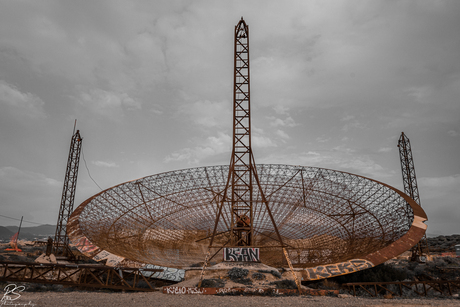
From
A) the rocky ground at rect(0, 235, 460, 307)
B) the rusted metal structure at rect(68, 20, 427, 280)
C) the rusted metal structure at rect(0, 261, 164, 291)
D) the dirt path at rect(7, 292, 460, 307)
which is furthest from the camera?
the rusted metal structure at rect(68, 20, 427, 280)

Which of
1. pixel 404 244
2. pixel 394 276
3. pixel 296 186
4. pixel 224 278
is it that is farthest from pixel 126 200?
pixel 394 276

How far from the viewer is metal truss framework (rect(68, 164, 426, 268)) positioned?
113 ft

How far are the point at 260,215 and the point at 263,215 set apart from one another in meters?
0.44

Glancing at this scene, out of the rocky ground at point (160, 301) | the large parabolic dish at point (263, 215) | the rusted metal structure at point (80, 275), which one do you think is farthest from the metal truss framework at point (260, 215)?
the rocky ground at point (160, 301)

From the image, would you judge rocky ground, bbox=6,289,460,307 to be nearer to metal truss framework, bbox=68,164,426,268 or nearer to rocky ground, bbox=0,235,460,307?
rocky ground, bbox=0,235,460,307

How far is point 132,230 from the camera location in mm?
38594

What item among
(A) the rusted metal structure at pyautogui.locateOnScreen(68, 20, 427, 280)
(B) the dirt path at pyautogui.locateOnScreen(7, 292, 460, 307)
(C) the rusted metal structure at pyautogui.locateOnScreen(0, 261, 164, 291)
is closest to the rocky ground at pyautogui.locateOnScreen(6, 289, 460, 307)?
(B) the dirt path at pyautogui.locateOnScreen(7, 292, 460, 307)

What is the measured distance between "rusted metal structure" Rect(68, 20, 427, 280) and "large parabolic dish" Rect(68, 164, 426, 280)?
0.12 metres

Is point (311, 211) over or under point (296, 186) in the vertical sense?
under

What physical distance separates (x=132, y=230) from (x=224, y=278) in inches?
671

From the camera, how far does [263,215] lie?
4419 centimetres

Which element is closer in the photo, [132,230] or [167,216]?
[132,230]

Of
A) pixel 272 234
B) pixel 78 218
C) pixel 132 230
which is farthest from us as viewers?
pixel 272 234

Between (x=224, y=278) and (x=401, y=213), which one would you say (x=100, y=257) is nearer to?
(x=224, y=278)
